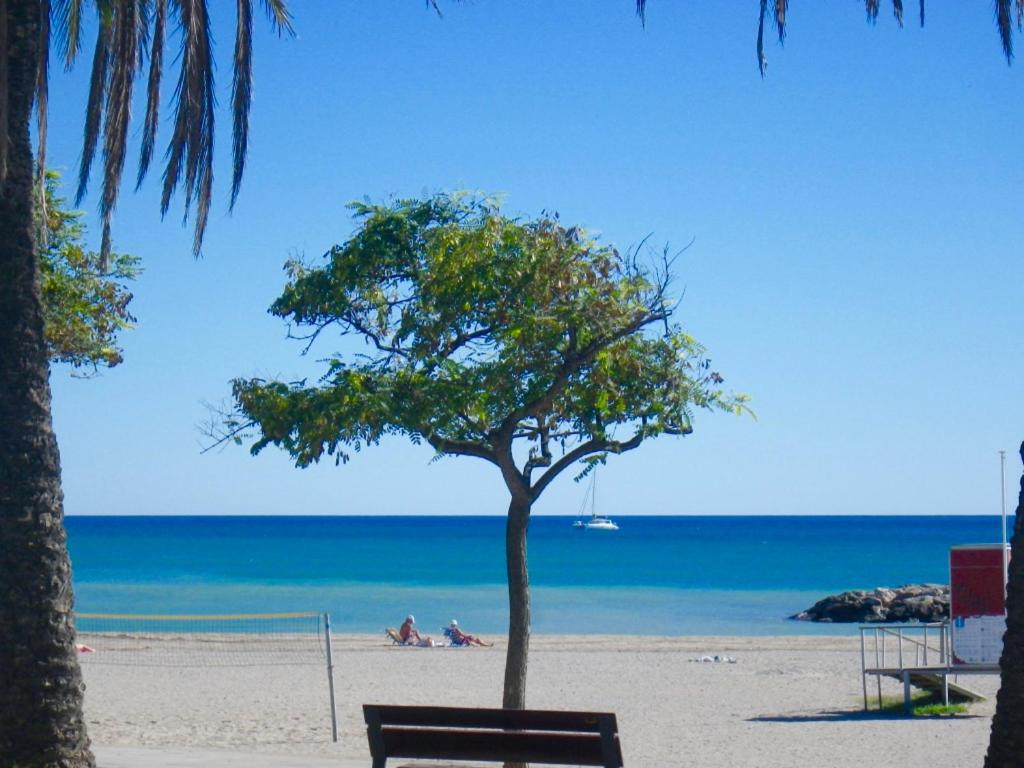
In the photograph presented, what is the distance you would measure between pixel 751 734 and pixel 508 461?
7.10 meters

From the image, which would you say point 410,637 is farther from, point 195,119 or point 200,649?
point 195,119

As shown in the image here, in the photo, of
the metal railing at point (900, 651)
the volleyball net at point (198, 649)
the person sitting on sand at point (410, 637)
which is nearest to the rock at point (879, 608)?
the metal railing at point (900, 651)

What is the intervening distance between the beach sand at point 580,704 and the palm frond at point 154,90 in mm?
5469

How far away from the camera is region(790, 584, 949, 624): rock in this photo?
159ft

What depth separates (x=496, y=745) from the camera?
8.14 m

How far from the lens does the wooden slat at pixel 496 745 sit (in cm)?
791

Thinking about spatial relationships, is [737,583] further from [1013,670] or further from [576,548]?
[1013,670]

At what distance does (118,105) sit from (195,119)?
86 centimetres

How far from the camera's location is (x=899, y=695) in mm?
20453

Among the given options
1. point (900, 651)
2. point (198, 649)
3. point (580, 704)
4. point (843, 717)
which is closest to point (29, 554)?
point (580, 704)

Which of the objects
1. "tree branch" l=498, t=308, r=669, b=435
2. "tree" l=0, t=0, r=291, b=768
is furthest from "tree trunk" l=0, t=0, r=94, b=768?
"tree branch" l=498, t=308, r=669, b=435

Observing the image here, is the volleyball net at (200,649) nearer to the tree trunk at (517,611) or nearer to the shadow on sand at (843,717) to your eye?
the shadow on sand at (843,717)

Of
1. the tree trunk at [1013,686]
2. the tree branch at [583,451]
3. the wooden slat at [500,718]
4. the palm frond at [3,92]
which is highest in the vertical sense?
the palm frond at [3,92]

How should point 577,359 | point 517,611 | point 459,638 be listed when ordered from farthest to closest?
point 459,638
point 517,611
point 577,359
